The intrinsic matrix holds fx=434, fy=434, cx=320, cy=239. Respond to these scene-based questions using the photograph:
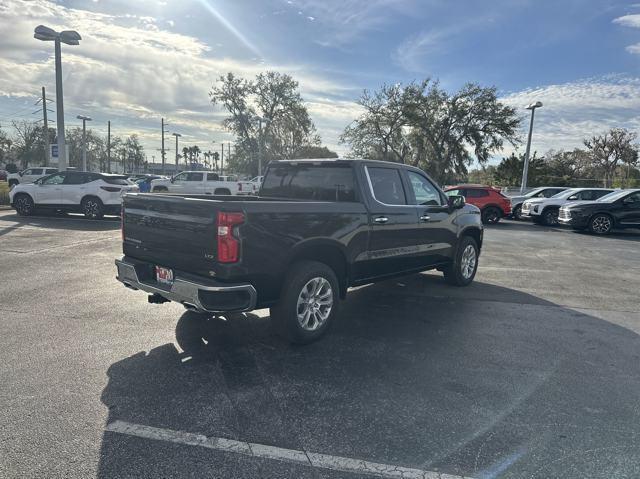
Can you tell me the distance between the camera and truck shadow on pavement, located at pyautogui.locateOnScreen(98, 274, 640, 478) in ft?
8.74

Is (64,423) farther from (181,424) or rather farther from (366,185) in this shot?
(366,185)

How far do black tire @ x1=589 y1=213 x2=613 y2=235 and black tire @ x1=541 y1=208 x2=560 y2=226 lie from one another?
8.69ft

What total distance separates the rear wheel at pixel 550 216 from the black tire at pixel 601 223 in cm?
265

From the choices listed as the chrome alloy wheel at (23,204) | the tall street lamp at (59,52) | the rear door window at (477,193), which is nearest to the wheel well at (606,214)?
the rear door window at (477,193)

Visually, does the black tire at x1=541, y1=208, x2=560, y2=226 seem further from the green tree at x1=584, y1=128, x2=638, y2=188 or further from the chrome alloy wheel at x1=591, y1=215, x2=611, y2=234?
the green tree at x1=584, y1=128, x2=638, y2=188

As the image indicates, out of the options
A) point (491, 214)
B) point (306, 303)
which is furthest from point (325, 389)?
point (491, 214)

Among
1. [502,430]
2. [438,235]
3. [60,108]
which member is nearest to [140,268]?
[502,430]

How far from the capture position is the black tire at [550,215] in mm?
18250

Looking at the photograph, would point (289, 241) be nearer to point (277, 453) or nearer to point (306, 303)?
point (306, 303)

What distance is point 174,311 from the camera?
17.5ft

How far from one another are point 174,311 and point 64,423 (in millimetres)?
2459

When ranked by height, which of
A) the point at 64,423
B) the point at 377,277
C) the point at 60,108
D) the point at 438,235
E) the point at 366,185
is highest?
the point at 60,108

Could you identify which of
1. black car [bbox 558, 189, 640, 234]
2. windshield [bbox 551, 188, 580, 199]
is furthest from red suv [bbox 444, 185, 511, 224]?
black car [bbox 558, 189, 640, 234]

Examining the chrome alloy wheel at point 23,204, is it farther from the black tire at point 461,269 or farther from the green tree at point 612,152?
the green tree at point 612,152
